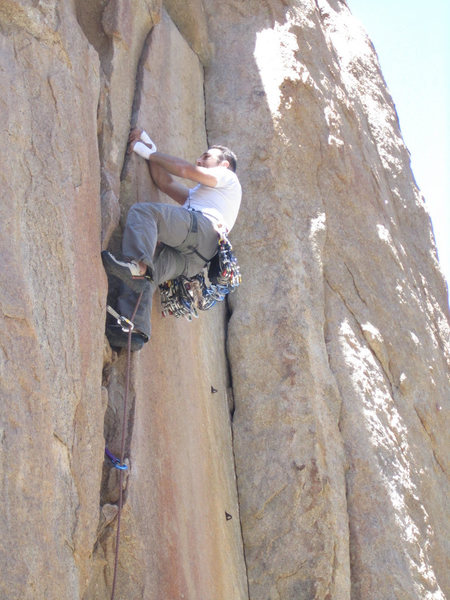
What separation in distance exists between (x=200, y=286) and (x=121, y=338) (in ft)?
3.00

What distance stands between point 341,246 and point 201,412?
2424 mm

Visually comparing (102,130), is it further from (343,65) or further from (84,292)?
(343,65)

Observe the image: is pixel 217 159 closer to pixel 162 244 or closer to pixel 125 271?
pixel 162 244

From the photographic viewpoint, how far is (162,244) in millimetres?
6082

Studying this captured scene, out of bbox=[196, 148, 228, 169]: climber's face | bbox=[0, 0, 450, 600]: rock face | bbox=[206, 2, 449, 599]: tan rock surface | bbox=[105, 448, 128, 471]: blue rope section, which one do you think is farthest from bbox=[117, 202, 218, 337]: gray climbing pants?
bbox=[206, 2, 449, 599]: tan rock surface

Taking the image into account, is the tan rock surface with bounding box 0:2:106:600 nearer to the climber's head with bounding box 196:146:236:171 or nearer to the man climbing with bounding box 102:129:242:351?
the man climbing with bounding box 102:129:242:351

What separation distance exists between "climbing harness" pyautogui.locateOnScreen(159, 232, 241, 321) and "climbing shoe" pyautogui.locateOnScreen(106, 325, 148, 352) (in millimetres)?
619

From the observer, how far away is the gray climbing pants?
18.3 ft

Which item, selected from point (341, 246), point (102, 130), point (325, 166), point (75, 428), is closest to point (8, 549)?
point (75, 428)

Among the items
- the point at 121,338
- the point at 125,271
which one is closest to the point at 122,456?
the point at 121,338

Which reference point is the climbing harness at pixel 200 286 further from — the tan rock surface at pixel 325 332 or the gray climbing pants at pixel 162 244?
the tan rock surface at pixel 325 332

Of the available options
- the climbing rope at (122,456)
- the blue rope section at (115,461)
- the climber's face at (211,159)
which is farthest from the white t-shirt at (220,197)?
the blue rope section at (115,461)

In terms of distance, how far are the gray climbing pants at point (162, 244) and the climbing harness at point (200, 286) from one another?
0.22ft

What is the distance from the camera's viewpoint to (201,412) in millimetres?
6512
